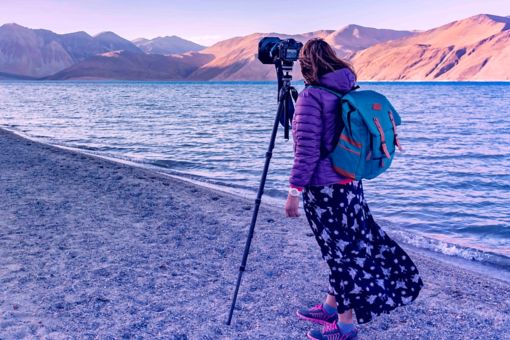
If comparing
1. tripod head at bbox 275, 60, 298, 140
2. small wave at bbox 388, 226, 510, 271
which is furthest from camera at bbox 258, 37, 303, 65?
small wave at bbox 388, 226, 510, 271

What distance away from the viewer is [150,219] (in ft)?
26.0

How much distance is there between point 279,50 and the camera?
12.7 ft

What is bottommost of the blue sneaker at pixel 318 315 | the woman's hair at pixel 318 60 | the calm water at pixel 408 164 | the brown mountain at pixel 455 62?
the calm water at pixel 408 164

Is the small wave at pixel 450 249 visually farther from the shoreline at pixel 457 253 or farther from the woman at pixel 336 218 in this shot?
the woman at pixel 336 218

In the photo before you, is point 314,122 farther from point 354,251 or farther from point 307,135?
point 354,251

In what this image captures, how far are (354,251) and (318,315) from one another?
97 centimetres

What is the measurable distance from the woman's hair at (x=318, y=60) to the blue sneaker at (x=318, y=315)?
2179 mm

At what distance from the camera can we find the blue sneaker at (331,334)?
3.99 metres

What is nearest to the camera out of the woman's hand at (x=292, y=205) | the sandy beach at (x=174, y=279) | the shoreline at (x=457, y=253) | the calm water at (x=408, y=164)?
the woman's hand at (x=292, y=205)

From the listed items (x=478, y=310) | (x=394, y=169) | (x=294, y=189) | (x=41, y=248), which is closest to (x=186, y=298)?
(x=294, y=189)

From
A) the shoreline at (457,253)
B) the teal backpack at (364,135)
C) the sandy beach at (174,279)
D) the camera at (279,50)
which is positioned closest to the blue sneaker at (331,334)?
the sandy beach at (174,279)

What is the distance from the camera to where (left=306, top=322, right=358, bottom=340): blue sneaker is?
3990 mm

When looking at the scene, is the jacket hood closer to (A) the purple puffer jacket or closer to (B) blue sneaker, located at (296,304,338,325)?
(A) the purple puffer jacket

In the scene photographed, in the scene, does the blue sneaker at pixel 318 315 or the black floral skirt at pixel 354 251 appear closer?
the black floral skirt at pixel 354 251
